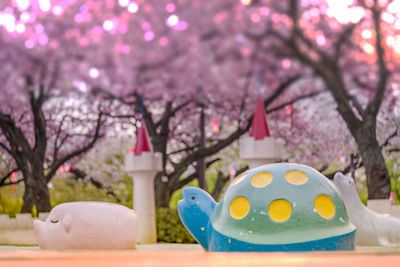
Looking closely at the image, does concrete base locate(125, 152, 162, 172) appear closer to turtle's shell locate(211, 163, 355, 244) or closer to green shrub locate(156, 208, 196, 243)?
green shrub locate(156, 208, 196, 243)

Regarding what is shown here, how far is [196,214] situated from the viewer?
3988 millimetres

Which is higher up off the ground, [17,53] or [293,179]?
[17,53]

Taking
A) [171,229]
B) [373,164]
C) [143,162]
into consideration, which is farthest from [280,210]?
[373,164]

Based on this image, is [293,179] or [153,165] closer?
[293,179]

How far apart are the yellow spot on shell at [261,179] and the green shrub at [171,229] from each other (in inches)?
236

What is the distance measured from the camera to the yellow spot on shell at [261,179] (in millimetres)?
3520

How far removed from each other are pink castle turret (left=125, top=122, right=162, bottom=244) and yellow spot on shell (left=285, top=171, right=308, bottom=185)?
5364 millimetres

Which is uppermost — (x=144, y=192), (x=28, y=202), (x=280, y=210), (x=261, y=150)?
(x=261, y=150)

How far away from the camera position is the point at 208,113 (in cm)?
1273

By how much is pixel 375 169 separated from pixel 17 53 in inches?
314

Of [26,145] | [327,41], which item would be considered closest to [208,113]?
[327,41]

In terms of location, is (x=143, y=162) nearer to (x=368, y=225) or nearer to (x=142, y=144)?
(x=142, y=144)

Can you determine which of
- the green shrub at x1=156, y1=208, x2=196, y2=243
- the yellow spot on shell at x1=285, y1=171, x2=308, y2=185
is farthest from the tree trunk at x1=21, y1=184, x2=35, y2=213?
the yellow spot on shell at x1=285, y1=171, x2=308, y2=185

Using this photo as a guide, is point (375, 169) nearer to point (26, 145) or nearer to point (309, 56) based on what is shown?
point (309, 56)
